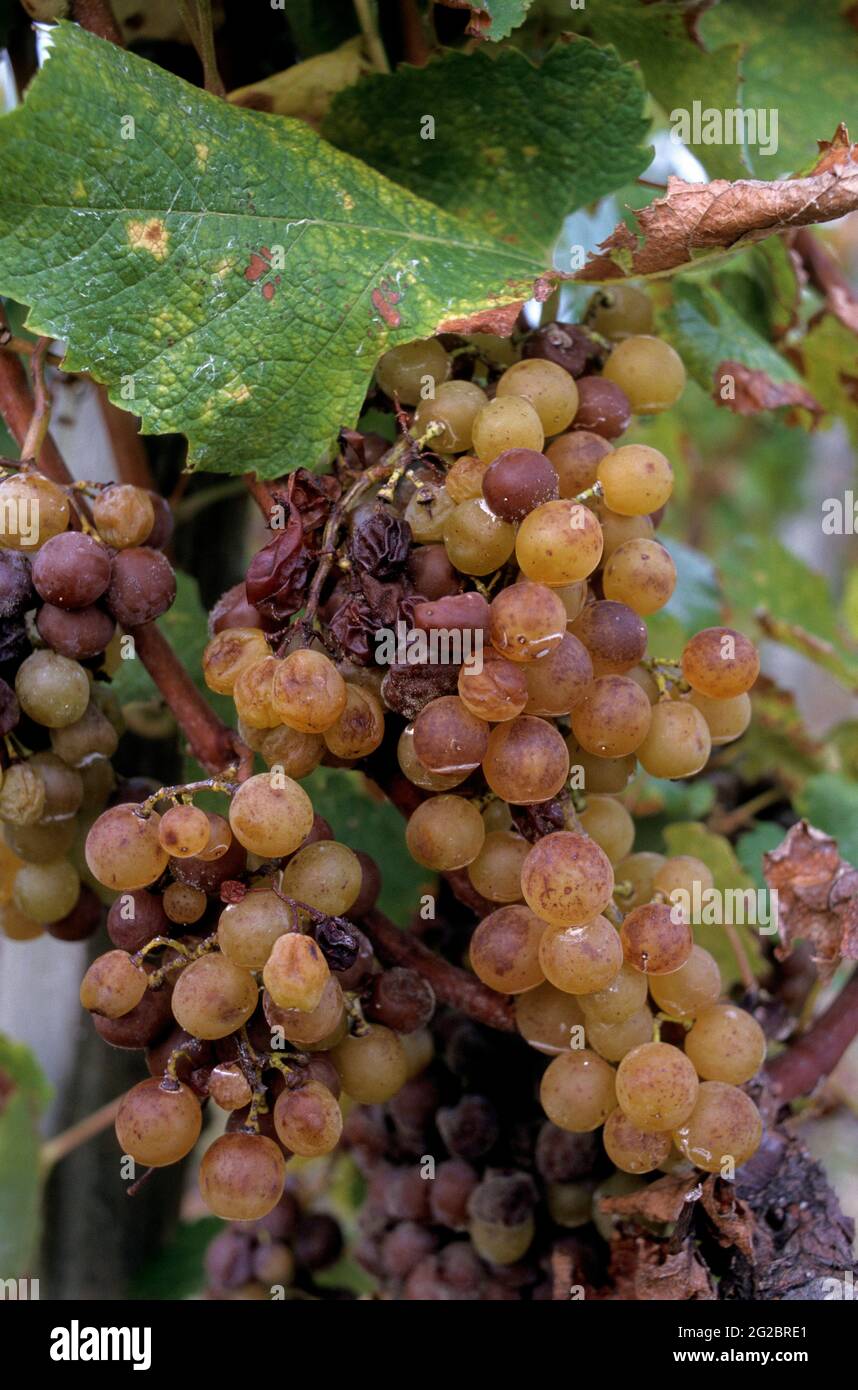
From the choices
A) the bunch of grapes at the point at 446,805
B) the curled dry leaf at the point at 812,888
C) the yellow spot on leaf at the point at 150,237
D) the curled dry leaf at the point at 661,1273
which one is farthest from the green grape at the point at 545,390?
the curled dry leaf at the point at 661,1273

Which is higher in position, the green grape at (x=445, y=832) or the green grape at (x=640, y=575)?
the green grape at (x=640, y=575)

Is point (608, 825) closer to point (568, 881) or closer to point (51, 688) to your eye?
point (568, 881)

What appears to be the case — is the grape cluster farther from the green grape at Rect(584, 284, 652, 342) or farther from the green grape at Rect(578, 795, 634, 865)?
the green grape at Rect(584, 284, 652, 342)

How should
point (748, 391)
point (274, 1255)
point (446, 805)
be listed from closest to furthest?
point (446, 805) → point (748, 391) → point (274, 1255)

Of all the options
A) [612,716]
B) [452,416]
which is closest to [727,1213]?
[612,716]

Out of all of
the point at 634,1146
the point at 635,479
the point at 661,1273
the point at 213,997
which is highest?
the point at 635,479

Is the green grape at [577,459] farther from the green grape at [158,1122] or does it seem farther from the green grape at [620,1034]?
the green grape at [158,1122]

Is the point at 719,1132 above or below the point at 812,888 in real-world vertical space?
below
